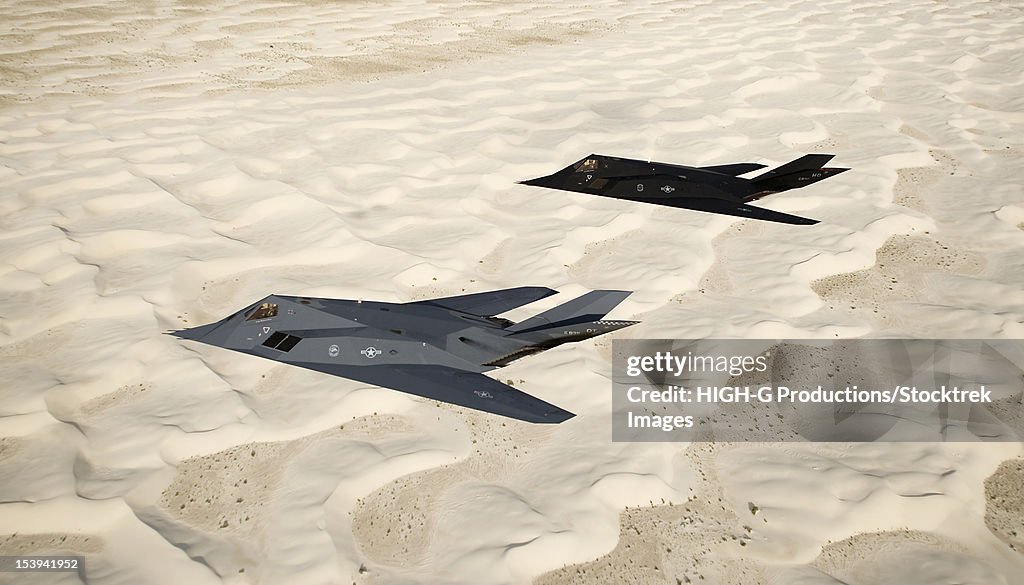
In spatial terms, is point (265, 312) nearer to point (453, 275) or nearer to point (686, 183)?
point (453, 275)

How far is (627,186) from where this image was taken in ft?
30.0

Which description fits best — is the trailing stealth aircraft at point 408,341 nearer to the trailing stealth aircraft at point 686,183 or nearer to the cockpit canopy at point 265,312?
the cockpit canopy at point 265,312

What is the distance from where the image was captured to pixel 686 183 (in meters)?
8.94

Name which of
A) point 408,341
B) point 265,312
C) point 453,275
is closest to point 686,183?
point 453,275

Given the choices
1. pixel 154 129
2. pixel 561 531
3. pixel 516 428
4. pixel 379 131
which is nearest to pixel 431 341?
pixel 516 428

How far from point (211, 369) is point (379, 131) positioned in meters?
6.39

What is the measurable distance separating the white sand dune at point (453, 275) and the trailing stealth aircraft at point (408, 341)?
327mm

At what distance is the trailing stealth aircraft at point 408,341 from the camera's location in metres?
5.38

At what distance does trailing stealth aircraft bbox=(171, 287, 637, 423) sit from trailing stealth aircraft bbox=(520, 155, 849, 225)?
328 cm

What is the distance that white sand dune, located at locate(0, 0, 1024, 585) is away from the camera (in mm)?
4578

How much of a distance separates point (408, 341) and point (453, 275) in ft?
6.47

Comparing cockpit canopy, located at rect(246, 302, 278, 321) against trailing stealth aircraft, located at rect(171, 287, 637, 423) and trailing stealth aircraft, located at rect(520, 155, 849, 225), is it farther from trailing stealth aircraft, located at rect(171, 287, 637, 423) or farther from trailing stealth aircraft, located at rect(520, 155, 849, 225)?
trailing stealth aircraft, located at rect(520, 155, 849, 225)

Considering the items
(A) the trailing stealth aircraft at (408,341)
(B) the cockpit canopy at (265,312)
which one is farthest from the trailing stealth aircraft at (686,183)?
(B) the cockpit canopy at (265,312)

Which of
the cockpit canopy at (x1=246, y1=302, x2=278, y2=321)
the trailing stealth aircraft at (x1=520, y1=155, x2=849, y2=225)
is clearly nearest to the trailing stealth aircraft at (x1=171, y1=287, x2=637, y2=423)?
the cockpit canopy at (x1=246, y1=302, x2=278, y2=321)
